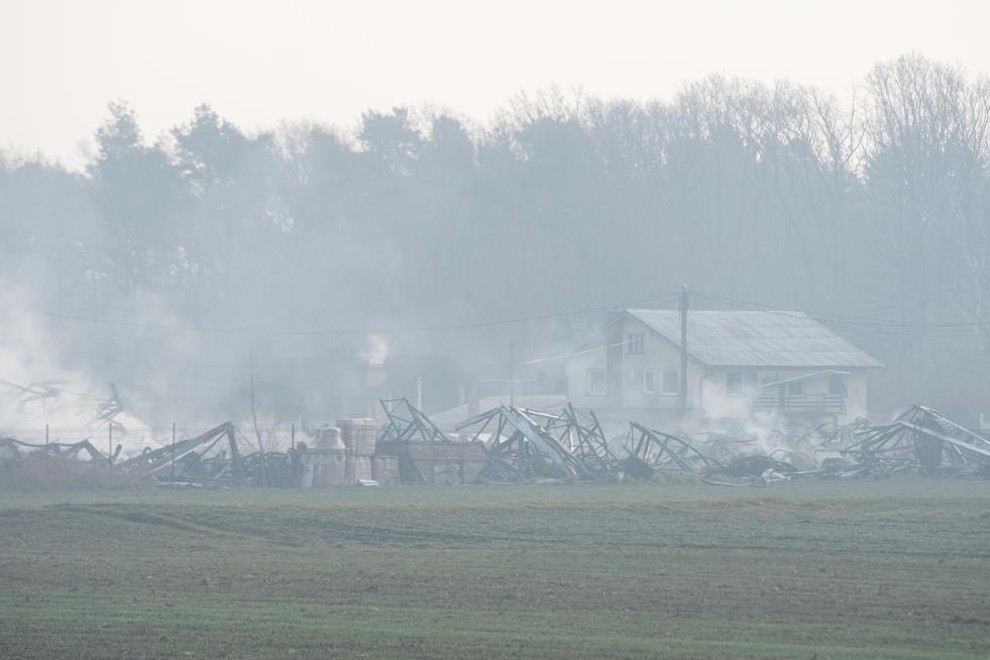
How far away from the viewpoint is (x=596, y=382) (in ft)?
261

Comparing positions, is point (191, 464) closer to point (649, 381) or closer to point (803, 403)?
point (649, 381)

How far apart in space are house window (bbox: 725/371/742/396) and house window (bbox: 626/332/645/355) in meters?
5.31

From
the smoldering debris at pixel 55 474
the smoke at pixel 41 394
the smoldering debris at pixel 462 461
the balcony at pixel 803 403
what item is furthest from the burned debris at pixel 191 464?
the balcony at pixel 803 403

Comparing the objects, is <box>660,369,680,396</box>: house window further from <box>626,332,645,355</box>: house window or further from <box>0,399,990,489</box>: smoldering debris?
<box>0,399,990,489</box>: smoldering debris

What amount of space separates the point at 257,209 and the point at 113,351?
13.8 meters

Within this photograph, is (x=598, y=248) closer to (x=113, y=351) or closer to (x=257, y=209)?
(x=257, y=209)

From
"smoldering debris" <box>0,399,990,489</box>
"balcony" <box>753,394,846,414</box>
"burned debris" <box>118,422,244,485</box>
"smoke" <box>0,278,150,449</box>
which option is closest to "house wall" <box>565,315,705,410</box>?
"balcony" <box>753,394,846,414</box>

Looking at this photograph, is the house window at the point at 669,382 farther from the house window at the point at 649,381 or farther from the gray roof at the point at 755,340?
the gray roof at the point at 755,340

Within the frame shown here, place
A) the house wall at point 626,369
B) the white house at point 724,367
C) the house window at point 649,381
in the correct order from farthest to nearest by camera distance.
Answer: the house window at point 649,381 < the house wall at point 626,369 < the white house at point 724,367

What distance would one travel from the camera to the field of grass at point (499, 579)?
15.2 metres

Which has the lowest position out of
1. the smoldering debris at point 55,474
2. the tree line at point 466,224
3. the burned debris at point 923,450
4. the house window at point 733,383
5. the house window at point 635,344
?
the smoldering debris at point 55,474

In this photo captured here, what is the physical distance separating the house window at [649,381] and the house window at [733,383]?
443 centimetres

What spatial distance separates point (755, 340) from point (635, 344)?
6191 mm

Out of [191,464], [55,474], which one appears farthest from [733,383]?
[55,474]
